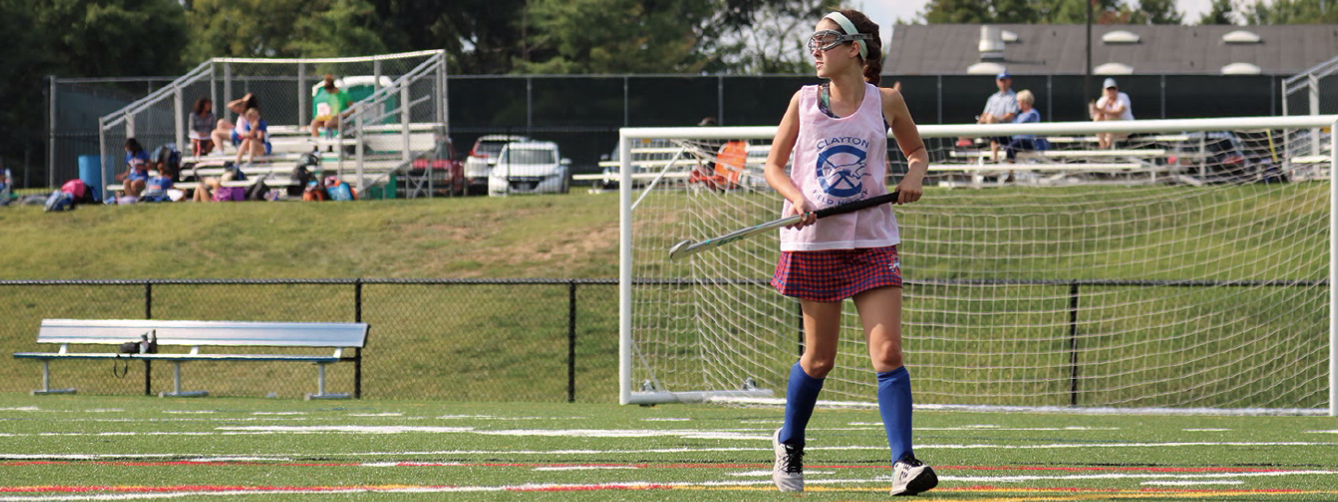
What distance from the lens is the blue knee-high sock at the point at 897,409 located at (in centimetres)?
515

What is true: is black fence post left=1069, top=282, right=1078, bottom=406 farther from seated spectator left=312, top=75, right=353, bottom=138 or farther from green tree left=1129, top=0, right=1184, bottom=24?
green tree left=1129, top=0, right=1184, bottom=24

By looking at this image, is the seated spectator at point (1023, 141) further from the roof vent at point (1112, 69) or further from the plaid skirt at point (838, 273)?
the roof vent at point (1112, 69)

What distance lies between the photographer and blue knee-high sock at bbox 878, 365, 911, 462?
515 centimetres

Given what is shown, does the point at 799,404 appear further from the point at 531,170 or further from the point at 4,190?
the point at 4,190

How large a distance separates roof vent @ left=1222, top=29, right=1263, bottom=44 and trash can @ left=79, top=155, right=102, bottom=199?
3941cm

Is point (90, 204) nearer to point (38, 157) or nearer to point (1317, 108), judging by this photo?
point (1317, 108)

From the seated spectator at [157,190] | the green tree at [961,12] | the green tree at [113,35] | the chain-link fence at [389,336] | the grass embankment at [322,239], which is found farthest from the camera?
the green tree at [961,12]

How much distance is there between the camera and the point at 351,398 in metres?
14.6

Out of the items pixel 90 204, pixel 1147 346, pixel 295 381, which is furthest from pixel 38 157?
pixel 1147 346

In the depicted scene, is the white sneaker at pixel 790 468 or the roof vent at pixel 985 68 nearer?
the white sneaker at pixel 790 468

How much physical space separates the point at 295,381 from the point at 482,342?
6.88 ft

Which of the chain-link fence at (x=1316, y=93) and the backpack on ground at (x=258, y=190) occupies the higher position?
the chain-link fence at (x=1316, y=93)

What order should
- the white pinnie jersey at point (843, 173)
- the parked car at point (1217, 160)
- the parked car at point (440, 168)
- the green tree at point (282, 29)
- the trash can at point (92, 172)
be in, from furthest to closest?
the green tree at point (282, 29) < the trash can at point (92, 172) < the parked car at point (440, 168) < the parked car at point (1217, 160) < the white pinnie jersey at point (843, 173)

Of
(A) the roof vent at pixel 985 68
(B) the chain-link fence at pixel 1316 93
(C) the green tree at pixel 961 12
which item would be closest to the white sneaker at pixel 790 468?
(B) the chain-link fence at pixel 1316 93
